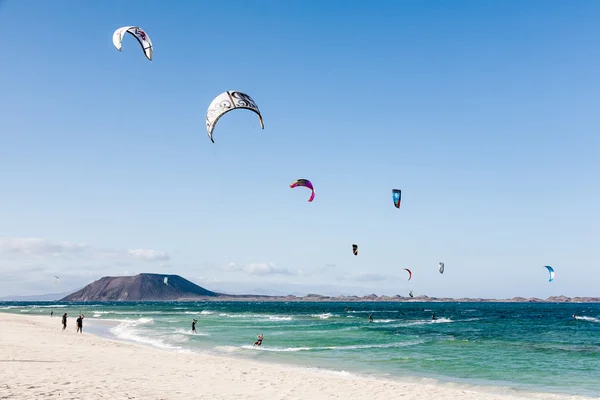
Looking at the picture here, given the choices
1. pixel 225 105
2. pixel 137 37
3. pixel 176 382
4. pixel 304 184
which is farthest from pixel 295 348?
pixel 137 37

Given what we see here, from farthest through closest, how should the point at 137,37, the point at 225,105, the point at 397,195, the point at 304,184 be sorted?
the point at 397,195
the point at 304,184
the point at 137,37
the point at 225,105

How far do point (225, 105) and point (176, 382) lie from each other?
9.33 metres

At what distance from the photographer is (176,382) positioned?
1481 centimetres

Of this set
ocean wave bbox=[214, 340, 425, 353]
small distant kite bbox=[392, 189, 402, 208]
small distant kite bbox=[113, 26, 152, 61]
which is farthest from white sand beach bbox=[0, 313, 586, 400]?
small distant kite bbox=[392, 189, 402, 208]

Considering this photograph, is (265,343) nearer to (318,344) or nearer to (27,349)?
(318,344)

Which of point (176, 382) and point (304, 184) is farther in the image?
point (304, 184)

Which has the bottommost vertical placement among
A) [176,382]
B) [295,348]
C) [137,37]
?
[295,348]

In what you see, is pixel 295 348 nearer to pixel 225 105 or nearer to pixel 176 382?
pixel 176 382

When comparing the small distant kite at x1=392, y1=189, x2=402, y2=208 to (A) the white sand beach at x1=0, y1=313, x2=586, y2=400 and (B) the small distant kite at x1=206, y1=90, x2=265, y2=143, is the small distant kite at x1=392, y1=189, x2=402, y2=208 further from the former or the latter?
(B) the small distant kite at x1=206, y1=90, x2=265, y2=143

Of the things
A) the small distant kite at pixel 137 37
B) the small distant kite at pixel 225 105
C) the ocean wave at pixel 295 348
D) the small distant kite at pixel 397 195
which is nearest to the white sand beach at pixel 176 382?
the ocean wave at pixel 295 348

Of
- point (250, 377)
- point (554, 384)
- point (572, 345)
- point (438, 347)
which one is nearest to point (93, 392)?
point (250, 377)

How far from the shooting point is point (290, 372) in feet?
60.6

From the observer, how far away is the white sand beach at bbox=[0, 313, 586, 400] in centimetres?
1227

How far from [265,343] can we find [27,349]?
13.8 meters
